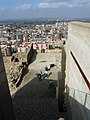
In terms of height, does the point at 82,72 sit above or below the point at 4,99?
above

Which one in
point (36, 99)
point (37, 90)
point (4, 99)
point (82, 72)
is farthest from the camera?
point (37, 90)

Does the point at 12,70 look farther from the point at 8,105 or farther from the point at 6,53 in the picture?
the point at 8,105

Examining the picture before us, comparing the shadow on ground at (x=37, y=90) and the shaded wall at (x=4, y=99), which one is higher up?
the shaded wall at (x=4, y=99)

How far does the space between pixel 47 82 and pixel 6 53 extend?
16.1 meters

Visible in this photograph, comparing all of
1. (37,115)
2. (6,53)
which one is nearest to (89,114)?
(37,115)

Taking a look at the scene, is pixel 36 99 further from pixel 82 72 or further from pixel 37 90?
pixel 82 72

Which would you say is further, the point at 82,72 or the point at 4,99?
the point at 4,99

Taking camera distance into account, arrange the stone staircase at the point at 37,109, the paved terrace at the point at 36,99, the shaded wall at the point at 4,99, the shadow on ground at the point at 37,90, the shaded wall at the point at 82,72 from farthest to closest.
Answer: the shadow on ground at the point at 37,90 < the paved terrace at the point at 36,99 < the stone staircase at the point at 37,109 < the shaded wall at the point at 4,99 < the shaded wall at the point at 82,72

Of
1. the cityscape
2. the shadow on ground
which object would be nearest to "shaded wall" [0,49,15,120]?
the cityscape

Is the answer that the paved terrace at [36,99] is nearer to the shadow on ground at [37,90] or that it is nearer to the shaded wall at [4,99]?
the shadow on ground at [37,90]

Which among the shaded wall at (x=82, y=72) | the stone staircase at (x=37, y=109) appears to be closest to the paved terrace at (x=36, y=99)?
the stone staircase at (x=37, y=109)

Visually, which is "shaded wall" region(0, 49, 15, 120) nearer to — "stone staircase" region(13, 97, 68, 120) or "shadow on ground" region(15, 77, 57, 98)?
"stone staircase" region(13, 97, 68, 120)

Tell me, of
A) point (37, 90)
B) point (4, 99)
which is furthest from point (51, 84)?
point (4, 99)

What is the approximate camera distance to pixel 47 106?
13.5 metres
